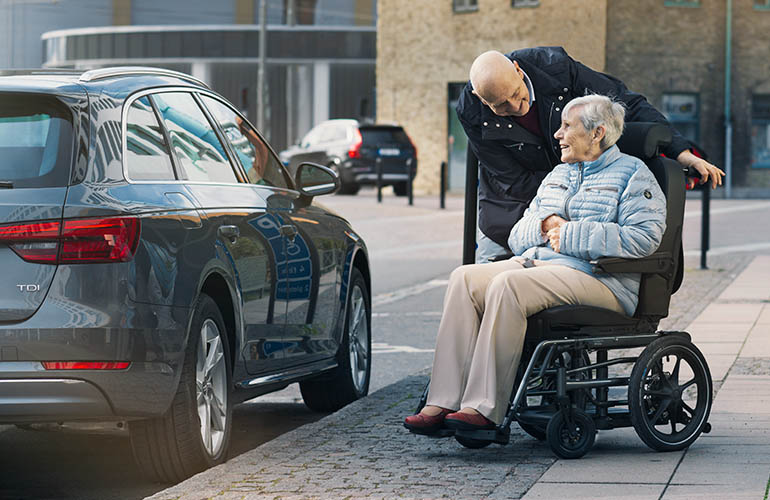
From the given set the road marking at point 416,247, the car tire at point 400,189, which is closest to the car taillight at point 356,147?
the car tire at point 400,189

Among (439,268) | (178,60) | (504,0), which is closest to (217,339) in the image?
(439,268)

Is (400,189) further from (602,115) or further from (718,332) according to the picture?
(602,115)

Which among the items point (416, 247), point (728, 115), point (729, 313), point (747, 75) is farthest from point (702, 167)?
point (747, 75)

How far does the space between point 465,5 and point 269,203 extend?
117 ft

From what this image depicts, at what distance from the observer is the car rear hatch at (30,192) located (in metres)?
5.11

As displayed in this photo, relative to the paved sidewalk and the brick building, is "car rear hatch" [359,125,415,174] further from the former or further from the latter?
the paved sidewalk

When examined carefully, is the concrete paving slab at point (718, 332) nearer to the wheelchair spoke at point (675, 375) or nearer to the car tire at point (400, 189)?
the wheelchair spoke at point (675, 375)

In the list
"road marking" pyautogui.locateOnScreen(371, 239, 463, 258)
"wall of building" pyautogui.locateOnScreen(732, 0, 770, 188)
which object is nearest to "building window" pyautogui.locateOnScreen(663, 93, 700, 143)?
"wall of building" pyautogui.locateOnScreen(732, 0, 770, 188)

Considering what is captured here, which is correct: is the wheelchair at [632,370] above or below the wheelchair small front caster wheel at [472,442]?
above

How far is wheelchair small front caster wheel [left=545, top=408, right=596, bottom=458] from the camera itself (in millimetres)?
5660

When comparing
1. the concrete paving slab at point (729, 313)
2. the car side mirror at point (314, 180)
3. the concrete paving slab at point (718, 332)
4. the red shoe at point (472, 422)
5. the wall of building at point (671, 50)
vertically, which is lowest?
the concrete paving slab at point (729, 313)

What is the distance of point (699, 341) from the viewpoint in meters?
9.51

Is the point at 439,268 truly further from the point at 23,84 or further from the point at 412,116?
the point at 412,116

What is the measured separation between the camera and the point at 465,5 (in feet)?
137
